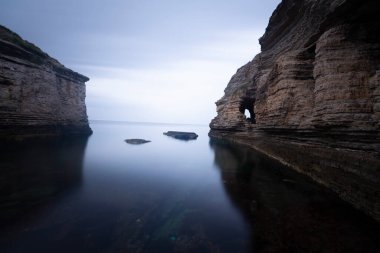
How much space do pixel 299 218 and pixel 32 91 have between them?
27559 millimetres

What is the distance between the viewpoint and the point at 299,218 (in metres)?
6.87

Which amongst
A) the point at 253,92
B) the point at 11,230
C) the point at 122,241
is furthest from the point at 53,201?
the point at 253,92

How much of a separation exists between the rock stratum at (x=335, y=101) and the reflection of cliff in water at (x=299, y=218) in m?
0.83

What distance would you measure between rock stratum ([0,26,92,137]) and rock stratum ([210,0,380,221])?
25.0 m

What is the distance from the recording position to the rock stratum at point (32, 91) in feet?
61.7

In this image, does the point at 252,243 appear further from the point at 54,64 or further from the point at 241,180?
the point at 54,64

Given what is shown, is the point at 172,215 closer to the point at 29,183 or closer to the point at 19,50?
the point at 29,183

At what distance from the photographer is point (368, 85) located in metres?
8.64

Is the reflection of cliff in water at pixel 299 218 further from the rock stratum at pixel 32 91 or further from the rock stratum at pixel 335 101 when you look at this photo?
the rock stratum at pixel 32 91

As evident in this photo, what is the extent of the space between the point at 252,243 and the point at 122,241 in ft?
11.9

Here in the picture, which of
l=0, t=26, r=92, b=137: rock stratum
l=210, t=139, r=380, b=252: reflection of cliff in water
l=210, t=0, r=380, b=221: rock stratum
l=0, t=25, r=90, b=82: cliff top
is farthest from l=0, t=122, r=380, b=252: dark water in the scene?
l=0, t=25, r=90, b=82: cliff top

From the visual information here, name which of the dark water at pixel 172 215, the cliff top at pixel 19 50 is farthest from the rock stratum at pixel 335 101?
the cliff top at pixel 19 50

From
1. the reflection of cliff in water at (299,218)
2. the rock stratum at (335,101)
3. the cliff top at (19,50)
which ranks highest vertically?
the cliff top at (19,50)

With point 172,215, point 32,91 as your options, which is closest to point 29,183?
point 172,215
